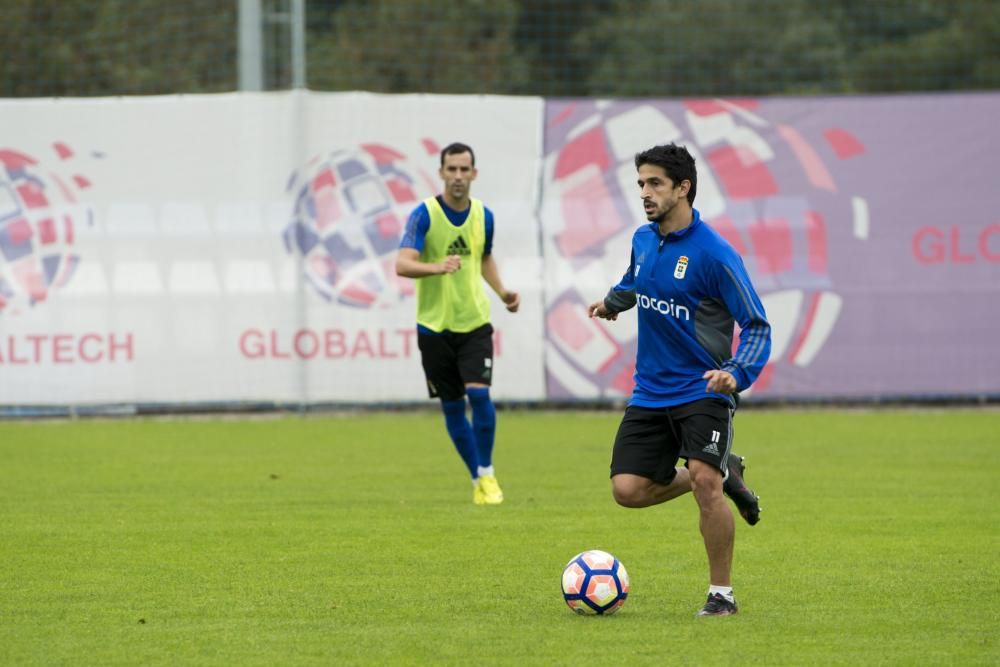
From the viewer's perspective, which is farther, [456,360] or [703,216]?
[703,216]

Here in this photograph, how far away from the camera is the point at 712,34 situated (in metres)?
25.7

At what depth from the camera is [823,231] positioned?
18000mm

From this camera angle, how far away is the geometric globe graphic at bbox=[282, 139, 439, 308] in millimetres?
17750

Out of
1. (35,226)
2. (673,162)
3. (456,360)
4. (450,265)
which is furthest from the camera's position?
(35,226)

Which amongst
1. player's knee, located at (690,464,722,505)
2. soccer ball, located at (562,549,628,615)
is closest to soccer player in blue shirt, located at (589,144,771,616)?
player's knee, located at (690,464,722,505)

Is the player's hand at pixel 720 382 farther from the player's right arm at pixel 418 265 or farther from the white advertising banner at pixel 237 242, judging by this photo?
the white advertising banner at pixel 237 242

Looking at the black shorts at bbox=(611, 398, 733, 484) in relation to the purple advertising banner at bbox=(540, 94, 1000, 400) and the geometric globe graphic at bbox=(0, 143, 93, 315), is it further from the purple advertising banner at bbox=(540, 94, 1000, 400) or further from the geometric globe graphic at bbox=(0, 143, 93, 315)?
the geometric globe graphic at bbox=(0, 143, 93, 315)

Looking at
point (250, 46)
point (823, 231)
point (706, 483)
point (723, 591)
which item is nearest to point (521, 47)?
point (250, 46)

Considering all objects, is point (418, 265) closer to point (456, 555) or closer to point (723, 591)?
point (456, 555)

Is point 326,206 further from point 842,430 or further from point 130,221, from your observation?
point 842,430

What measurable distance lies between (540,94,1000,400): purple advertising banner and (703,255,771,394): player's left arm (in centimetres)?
1080

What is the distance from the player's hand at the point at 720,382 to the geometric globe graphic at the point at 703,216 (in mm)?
11110

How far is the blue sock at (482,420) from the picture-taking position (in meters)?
11.2

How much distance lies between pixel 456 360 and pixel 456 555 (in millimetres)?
2890
